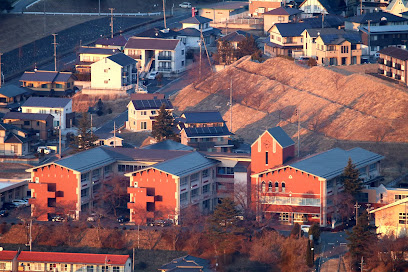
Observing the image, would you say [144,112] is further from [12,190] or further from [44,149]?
[12,190]

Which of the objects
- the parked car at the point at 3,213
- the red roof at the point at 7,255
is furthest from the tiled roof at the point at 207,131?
the red roof at the point at 7,255

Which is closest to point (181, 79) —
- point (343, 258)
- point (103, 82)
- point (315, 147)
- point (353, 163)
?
point (103, 82)

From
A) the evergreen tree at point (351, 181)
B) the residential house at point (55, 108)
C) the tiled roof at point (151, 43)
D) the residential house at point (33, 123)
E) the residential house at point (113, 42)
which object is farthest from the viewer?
the residential house at point (113, 42)

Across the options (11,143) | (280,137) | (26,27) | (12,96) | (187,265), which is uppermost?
(26,27)

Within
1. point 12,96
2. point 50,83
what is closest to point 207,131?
→ point 12,96

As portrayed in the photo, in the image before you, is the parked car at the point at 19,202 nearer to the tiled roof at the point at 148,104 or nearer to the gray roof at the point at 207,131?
the gray roof at the point at 207,131

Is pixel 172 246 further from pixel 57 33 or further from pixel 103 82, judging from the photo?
pixel 57 33
